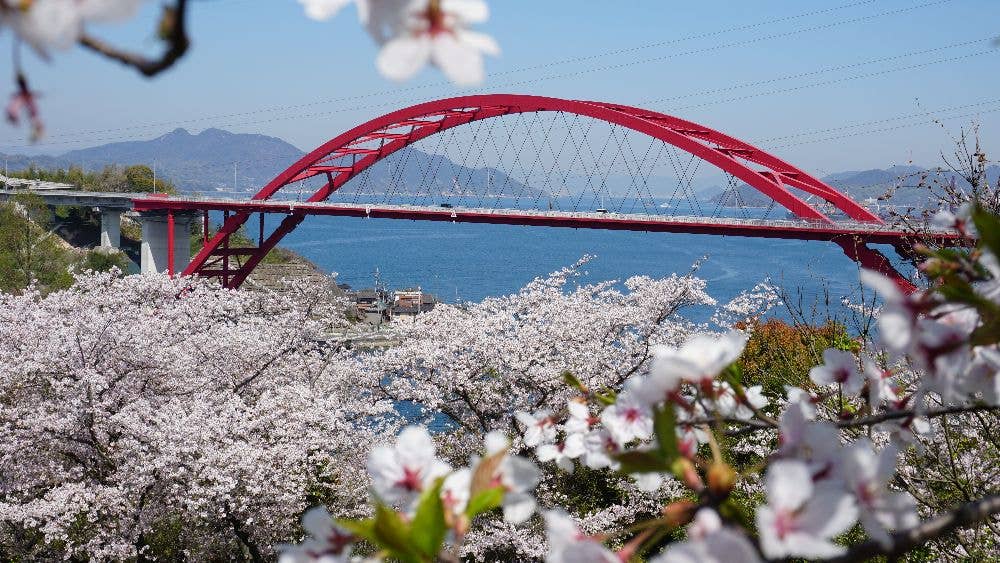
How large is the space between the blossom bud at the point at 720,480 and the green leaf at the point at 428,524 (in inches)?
8.9

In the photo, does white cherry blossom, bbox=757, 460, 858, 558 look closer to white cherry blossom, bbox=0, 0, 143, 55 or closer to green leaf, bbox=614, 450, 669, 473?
green leaf, bbox=614, 450, 669, 473

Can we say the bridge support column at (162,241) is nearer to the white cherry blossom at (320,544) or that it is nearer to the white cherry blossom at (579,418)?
the white cherry blossom at (579,418)

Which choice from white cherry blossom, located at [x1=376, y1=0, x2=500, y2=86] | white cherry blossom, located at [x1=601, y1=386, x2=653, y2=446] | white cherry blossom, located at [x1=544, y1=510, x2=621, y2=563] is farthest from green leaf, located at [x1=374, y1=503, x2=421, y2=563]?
white cherry blossom, located at [x1=601, y1=386, x2=653, y2=446]

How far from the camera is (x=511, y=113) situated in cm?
1945

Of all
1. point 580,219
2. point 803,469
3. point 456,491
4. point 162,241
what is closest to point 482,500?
point 456,491

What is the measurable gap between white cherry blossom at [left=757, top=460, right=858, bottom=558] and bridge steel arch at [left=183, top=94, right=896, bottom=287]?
11774 millimetres

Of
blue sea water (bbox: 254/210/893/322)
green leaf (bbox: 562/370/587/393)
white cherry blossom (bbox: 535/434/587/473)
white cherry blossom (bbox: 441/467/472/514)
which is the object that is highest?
white cherry blossom (bbox: 441/467/472/514)

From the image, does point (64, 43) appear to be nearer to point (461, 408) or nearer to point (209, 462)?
point (209, 462)

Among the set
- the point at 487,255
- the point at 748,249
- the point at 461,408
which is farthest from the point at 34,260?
the point at 748,249

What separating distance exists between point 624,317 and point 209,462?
5.55m

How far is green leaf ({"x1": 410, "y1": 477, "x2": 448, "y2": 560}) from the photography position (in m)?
0.66

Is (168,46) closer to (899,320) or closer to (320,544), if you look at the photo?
(320,544)

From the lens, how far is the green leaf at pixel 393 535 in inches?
25.2

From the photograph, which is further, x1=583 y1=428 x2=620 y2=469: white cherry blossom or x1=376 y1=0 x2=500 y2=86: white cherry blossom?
x1=583 y1=428 x2=620 y2=469: white cherry blossom
